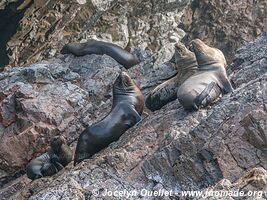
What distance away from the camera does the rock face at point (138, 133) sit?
23.8ft

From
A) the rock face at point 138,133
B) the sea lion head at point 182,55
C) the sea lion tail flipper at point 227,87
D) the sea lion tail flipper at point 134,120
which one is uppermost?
the sea lion head at point 182,55

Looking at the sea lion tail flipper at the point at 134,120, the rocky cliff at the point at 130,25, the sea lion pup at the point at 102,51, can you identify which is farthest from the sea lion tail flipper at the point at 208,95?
the rocky cliff at the point at 130,25

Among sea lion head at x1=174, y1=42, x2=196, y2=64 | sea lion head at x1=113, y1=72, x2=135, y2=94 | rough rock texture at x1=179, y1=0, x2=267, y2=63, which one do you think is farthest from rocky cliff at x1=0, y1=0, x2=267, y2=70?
sea lion head at x1=174, y1=42, x2=196, y2=64

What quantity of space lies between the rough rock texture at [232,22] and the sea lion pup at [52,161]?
8069 mm

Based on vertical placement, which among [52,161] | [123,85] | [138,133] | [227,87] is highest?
[227,87]

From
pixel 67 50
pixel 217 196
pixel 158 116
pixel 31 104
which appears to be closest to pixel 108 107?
pixel 31 104

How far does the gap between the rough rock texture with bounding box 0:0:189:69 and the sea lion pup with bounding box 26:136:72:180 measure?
538 cm

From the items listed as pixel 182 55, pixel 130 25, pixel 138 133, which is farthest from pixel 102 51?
pixel 138 133

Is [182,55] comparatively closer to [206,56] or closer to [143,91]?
[206,56]

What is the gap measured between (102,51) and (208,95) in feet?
20.9

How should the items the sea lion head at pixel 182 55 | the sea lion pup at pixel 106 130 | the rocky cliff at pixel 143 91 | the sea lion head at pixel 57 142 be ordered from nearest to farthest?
the rocky cliff at pixel 143 91 < the sea lion pup at pixel 106 130 < the sea lion head at pixel 57 142 < the sea lion head at pixel 182 55

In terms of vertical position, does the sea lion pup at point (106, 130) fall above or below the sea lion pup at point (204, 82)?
below

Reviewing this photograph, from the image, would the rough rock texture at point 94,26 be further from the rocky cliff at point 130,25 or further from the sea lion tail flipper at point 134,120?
the sea lion tail flipper at point 134,120

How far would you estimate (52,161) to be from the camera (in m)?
10.5
